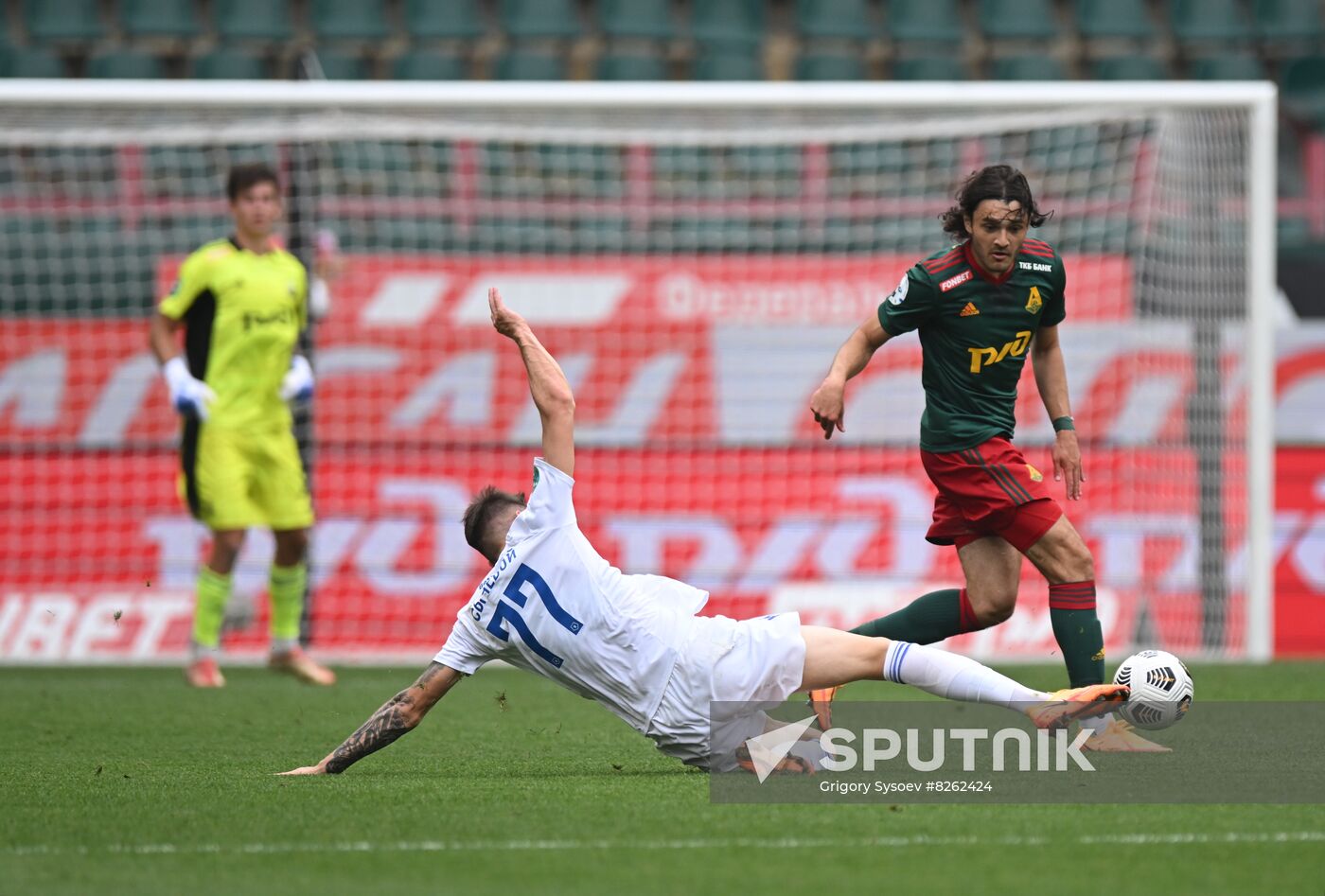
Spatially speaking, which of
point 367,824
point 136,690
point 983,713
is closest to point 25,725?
point 136,690

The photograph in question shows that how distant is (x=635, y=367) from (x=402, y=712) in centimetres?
609

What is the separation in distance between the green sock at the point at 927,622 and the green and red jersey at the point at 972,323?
561 millimetres

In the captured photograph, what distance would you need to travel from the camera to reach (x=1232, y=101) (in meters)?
10.0

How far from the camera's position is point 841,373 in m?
5.77

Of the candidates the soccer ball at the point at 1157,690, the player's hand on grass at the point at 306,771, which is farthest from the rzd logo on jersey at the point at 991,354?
the player's hand on grass at the point at 306,771

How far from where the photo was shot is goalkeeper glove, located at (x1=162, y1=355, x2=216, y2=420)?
28.0ft

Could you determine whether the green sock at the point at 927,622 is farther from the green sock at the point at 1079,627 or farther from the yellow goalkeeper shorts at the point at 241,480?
the yellow goalkeeper shorts at the point at 241,480

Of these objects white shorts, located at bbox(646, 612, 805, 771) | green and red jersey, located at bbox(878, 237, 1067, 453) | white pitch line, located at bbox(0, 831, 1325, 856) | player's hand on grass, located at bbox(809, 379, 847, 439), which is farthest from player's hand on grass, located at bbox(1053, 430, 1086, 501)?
white pitch line, located at bbox(0, 831, 1325, 856)

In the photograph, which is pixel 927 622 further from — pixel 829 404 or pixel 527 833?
pixel 527 833

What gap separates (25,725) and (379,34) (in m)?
9.48

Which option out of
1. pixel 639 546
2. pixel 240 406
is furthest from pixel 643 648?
pixel 639 546

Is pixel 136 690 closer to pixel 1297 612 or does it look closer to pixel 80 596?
pixel 80 596

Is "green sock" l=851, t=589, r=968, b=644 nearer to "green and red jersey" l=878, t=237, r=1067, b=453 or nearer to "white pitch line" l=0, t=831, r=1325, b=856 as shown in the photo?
"green and red jersey" l=878, t=237, r=1067, b=453

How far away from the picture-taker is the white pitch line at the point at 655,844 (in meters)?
4.20
